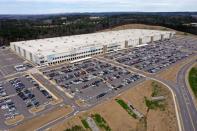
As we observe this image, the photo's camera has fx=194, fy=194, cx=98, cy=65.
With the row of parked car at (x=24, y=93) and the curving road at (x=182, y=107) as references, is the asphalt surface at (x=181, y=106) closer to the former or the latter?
the curving road at (x=182, y=107)

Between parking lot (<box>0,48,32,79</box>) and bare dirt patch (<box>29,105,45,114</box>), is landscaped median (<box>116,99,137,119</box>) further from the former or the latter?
parking lot (<box>0,48,32,79</box>)

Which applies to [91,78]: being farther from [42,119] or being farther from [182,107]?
[182,107]

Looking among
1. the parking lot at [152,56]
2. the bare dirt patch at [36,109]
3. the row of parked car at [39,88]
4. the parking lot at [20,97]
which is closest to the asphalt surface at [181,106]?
the bare dirt patch at [36,109]

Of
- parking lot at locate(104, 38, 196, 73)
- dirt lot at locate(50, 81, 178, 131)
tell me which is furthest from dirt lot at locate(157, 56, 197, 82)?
dirt lot at locate(50, 81, 178, 131)

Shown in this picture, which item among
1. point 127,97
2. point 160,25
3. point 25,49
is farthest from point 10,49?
point 160,25

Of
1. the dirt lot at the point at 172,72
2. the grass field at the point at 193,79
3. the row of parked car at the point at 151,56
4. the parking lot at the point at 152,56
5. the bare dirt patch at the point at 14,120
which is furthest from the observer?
the parking lot at the point at 152,56

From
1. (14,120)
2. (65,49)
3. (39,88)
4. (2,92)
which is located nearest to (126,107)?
(39,88)
